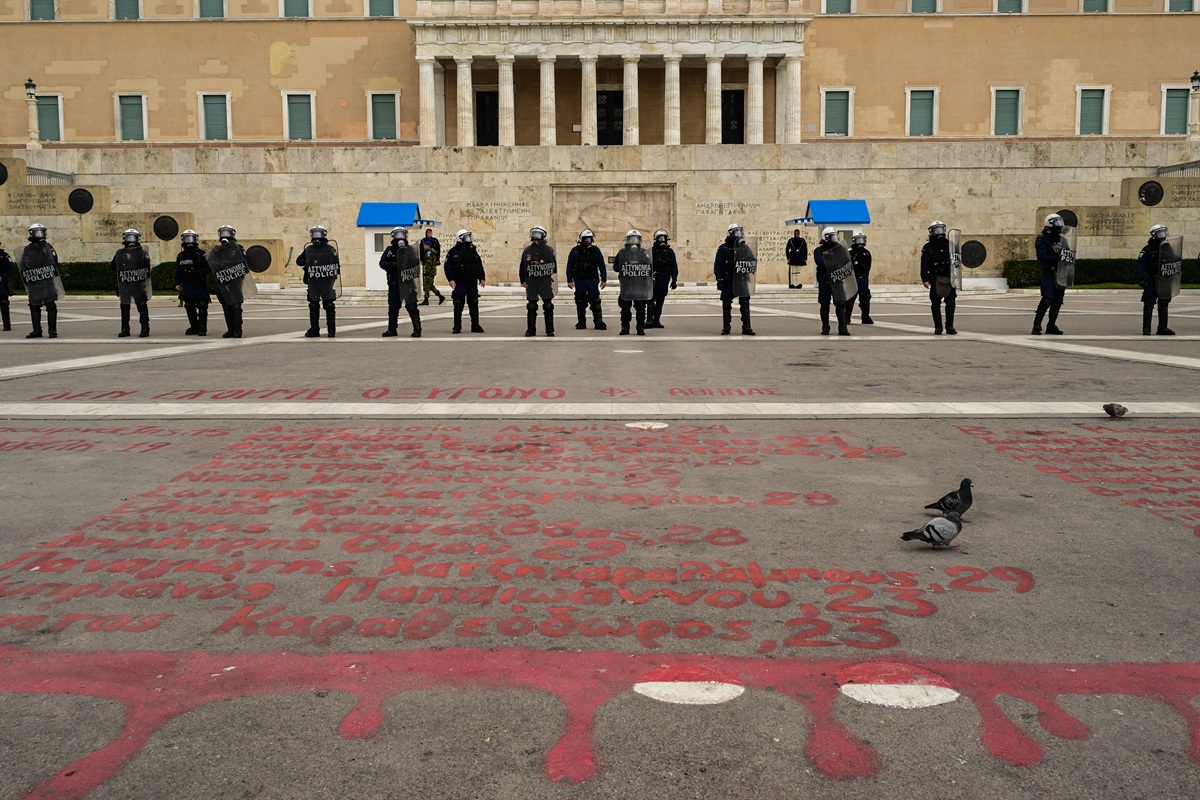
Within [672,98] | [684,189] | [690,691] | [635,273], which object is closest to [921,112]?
[672,98]

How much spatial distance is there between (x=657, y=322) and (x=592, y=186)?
17787 mm

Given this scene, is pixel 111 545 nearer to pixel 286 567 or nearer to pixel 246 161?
pixel 286 567

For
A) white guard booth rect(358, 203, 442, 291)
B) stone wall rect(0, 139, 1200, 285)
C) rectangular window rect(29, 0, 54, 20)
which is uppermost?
rectangular window rect(29, 0, 54, 20)

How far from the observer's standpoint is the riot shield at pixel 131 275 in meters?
17.4

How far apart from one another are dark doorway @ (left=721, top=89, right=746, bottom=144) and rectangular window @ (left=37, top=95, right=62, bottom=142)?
1370 inches

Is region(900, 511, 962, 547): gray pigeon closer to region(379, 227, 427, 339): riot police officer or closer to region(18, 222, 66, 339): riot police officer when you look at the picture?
region(379, 227, 427, 339): riot police officer

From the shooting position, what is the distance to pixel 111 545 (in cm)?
512

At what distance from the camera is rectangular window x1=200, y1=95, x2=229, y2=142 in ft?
178

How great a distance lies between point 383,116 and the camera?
5406cm

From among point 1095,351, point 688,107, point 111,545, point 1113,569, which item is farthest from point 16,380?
point 688,107

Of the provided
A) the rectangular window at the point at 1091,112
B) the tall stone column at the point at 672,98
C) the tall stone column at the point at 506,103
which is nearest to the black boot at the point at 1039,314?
the tall stone column at the point at 672,98

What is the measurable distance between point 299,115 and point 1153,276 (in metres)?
47.1

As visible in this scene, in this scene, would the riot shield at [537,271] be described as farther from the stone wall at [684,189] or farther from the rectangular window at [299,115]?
the rectangular window at [299,115]

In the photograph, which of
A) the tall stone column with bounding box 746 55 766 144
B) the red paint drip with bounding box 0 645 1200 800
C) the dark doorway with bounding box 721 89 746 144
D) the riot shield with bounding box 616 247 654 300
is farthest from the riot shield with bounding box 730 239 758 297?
the dark doorway with bounding box 721 89 746 144
